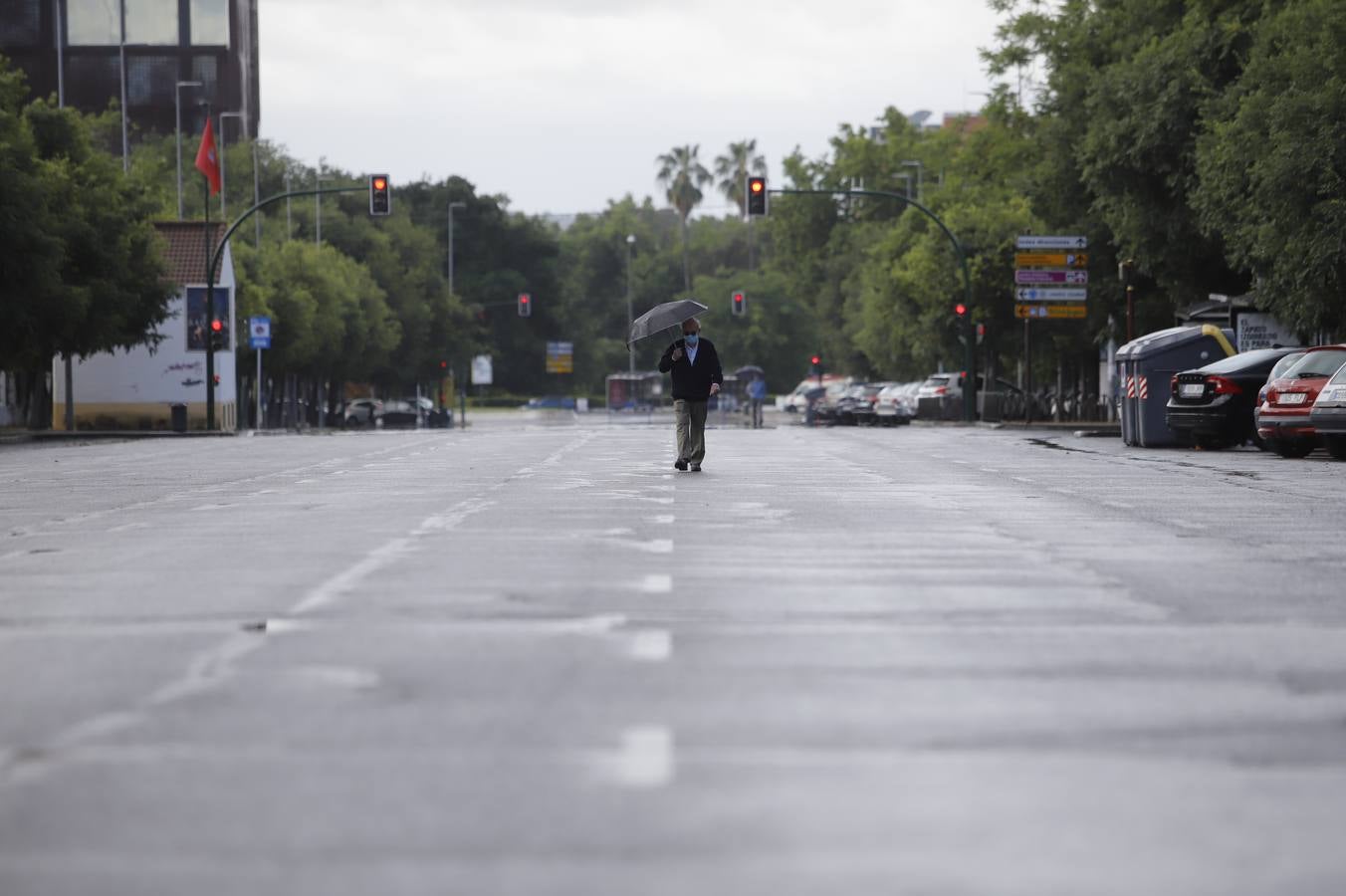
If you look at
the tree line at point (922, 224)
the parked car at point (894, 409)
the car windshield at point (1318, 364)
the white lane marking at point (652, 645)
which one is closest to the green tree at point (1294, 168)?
the tree line at point (922, 224)

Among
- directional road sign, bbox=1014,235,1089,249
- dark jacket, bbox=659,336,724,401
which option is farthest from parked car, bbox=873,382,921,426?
dark jacket, bbox=659,336,724,401

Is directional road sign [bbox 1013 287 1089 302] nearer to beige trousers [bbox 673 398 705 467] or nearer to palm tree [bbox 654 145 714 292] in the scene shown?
beige trousers [bbox 673 398 705 467]

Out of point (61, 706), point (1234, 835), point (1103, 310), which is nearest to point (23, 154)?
point (1103, 310)

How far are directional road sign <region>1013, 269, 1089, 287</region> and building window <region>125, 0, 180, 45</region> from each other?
7128cm

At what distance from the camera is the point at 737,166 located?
16575 centimetres

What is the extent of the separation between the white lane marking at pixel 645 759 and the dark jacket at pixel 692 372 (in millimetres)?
18244

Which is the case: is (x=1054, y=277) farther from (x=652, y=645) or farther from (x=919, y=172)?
(x=652, y=645)

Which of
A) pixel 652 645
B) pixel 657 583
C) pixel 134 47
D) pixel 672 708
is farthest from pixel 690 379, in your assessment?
pixel 134 47

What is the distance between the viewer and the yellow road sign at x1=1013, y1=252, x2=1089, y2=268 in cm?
5734

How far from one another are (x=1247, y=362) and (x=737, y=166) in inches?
5201

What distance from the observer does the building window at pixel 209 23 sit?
117188mm

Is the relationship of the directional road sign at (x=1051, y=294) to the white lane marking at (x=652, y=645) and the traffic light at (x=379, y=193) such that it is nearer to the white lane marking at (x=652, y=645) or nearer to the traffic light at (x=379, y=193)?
the traffic light at (x=379, y=193)

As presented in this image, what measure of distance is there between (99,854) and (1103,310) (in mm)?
58843

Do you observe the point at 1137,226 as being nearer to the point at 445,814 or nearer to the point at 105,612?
the point at 105,612
